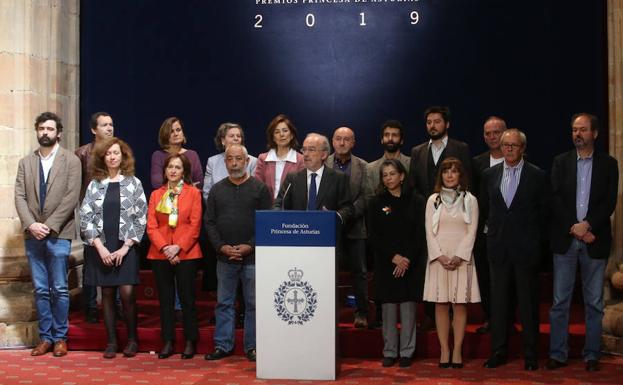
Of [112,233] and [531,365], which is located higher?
[112,233]

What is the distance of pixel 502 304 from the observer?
6.24 m

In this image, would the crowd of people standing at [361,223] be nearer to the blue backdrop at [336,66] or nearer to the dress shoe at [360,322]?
the dress shoe at [360,322]

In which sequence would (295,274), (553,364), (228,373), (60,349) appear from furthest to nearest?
(60,349), (553,364), (228,373), (295,274)

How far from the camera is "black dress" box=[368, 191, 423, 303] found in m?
6.23

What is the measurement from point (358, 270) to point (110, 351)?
6.24ft

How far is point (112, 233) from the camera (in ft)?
21.8

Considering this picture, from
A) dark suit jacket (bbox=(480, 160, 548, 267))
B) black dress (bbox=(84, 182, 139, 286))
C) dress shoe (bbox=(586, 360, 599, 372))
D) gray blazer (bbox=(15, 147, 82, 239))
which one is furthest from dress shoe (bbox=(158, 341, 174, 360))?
dress shoe (bbox=(586, 360, 599, 372))

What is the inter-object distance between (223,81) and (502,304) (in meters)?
3.83

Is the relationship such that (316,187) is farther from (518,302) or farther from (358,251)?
(518,302)

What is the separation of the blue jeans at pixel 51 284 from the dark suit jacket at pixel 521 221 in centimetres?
316

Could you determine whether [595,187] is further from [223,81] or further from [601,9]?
[223,81]

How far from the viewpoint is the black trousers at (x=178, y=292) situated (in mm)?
6590

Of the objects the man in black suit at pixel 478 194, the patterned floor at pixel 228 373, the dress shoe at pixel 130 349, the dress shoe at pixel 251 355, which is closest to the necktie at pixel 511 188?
the man in black suit at pixel 478 194

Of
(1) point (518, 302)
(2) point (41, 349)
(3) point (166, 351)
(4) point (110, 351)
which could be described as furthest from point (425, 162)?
(2) point (41, 349)
